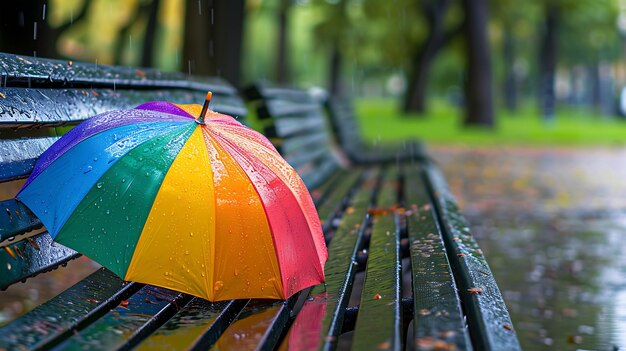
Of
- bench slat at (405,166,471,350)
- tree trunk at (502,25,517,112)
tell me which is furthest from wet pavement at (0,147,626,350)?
tree trunk at (502,25,517,112)

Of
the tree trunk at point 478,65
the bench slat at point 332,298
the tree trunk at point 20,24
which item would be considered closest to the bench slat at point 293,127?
the bench slat at point 332,298

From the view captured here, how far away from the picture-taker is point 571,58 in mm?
45875

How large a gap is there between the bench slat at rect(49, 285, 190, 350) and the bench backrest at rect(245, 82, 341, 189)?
2.29 meters

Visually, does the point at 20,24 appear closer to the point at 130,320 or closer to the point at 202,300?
the point at 202,300

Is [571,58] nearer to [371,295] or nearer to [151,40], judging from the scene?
[151,40]

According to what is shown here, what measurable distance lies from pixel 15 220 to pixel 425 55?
2935 centimetres

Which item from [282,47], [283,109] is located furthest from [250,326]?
[282,47]

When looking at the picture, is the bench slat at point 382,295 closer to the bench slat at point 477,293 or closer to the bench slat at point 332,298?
the bench slat at point 332,298

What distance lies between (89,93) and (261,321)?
3.85ft

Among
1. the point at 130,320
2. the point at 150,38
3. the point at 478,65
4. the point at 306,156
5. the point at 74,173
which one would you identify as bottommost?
the point at 130,320

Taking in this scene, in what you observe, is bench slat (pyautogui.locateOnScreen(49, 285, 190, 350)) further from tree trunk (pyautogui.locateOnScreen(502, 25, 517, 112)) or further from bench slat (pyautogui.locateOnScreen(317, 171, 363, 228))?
tree trunk (pyautogui.locateOnScreen(502, 25, 517, 112))

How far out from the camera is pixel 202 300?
254 cm

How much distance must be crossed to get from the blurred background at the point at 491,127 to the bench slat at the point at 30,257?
2.15 metres

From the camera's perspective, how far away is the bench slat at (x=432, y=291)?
2016 mm
